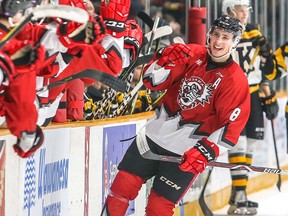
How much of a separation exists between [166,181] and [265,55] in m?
1.98

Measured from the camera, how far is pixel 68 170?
5.02m

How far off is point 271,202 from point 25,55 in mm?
4066

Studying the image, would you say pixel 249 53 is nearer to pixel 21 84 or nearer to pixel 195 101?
pixel 195 101

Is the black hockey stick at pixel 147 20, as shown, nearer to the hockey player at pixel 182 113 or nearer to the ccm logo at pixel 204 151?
the hockey player at pixel 182 113

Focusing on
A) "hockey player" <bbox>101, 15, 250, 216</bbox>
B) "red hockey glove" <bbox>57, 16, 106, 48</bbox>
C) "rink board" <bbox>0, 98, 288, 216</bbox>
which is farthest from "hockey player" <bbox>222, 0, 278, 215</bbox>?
"red hockey glove" <bbox>57, 16, 106, 48</bbox>

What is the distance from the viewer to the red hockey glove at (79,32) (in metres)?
3.97

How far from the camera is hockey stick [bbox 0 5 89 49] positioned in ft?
11.9

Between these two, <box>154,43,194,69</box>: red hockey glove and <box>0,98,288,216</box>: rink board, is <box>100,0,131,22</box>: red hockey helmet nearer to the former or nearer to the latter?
<box>154,43,194,69</box>: red hockey glove

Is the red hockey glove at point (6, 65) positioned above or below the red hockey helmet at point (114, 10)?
below

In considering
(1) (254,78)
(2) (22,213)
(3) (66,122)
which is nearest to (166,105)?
(3) (66,122)

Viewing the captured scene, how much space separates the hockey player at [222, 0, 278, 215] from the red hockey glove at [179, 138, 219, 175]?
1.94m

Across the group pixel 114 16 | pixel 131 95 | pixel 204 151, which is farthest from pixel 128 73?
pixel 114 16

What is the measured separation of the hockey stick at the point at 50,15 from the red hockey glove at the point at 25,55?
0.10 meters

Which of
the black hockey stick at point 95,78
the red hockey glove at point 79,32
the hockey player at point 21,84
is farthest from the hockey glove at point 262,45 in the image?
the hockey player at point 21,84
